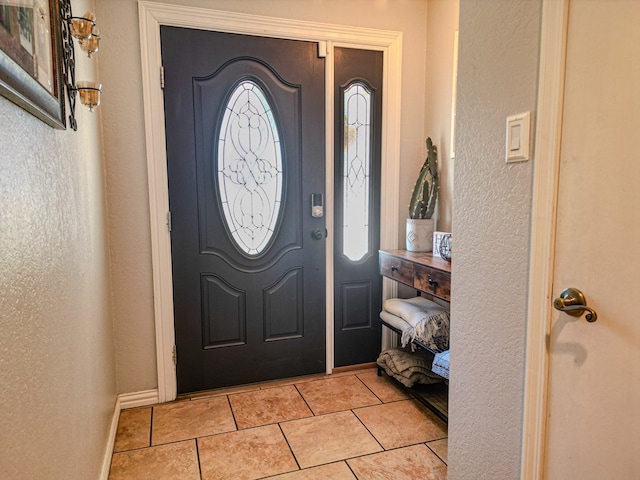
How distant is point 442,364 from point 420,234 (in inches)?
31.6

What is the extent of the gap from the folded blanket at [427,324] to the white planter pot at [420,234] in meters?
0.34

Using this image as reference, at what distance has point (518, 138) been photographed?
1.16 metres

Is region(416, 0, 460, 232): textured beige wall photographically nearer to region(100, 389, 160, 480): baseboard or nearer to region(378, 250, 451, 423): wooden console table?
region(378, 250, 451, 423): wooden console table

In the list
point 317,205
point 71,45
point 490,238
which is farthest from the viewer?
point 317,205

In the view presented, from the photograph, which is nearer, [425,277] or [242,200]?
[425,277]

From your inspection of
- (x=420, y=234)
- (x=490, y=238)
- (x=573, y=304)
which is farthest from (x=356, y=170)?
(x=573, y=304)

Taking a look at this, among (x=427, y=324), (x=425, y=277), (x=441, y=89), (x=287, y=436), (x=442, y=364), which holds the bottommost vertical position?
(x=287, y=436)

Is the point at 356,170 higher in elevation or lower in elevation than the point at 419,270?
higher

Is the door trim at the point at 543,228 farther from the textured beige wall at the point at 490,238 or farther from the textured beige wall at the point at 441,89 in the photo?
the textured beige wall at the point at 441,89

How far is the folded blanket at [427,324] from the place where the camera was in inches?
88.6

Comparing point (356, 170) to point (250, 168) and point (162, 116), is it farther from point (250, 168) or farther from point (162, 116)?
point (162, 116)

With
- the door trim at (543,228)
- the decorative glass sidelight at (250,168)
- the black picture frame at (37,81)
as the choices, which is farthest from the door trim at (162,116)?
the door trim at (543,228)

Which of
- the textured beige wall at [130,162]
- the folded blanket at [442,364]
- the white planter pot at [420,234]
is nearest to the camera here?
the folded blanket at [442,364]

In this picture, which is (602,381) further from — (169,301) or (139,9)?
(139,9)
